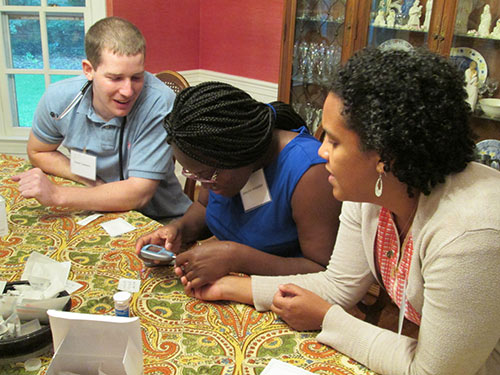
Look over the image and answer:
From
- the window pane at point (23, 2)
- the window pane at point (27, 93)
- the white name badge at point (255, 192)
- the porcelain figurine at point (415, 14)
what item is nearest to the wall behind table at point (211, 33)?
the window pane at point (23, 2)

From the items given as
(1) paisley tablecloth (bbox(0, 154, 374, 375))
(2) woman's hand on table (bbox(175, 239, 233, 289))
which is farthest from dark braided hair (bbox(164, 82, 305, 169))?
(1) paisley tablecloth (bbox(0, 154, 374, 375))

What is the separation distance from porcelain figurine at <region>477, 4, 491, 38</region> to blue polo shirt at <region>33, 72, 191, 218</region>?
178cm

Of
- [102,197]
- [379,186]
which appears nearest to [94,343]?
[379,186]

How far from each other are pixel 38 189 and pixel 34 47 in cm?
215

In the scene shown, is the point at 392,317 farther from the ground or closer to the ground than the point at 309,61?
closer to the ground

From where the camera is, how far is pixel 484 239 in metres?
0.82

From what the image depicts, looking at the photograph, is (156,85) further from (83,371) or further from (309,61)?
(309,61)

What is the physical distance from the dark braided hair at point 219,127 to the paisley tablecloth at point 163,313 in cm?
36

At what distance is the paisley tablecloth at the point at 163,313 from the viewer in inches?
37.2

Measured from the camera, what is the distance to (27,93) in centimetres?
342

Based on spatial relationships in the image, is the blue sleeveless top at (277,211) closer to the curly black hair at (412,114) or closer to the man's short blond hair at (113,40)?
the curly black hair at (412,114)

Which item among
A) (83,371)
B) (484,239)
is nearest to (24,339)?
(83,371)

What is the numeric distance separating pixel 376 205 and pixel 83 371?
0.72m

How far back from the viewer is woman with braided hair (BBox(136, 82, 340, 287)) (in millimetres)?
1249
